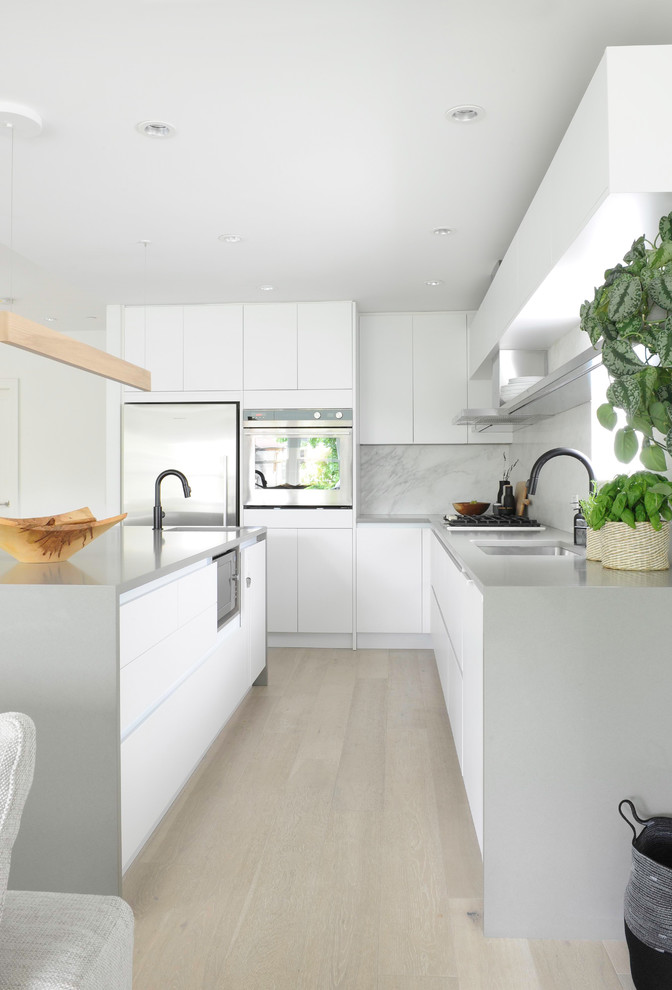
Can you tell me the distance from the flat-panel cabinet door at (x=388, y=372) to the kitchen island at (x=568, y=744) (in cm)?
370

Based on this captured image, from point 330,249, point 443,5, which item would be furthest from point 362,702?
point 443,5

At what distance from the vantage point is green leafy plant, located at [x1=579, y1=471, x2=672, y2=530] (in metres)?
2.08

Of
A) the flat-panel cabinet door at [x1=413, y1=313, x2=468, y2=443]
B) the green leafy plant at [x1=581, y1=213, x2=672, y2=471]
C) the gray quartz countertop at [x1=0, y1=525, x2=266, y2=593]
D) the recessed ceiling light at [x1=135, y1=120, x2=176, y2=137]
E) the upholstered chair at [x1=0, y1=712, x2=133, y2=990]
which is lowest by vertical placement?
the upholstered chair at [x1=0, y1=712, x2=133, y2=990]

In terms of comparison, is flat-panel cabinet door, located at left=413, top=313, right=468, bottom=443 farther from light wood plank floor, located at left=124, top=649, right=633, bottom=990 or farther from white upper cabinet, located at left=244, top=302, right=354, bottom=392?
light wood plank floor, located at left=124, top=649, right=633, bottom=990

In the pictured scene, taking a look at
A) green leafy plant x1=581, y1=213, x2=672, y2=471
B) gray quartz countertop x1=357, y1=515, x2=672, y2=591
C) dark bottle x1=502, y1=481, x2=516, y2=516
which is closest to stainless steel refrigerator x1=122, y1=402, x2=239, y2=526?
dark bottle x1=502, y1=481, x2=516, y2=516

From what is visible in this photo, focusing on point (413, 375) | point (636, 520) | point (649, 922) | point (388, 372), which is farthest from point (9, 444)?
point (649, 922)

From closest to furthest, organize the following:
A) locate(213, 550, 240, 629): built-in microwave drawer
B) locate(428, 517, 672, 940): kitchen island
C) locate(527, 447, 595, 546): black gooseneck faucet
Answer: locate(428, 517, 672, 940): kitchen island
locate(527, 447, 595, 546): black gooseneck faucet
locate(213, 550, 240, 629): built-in microwave drawer

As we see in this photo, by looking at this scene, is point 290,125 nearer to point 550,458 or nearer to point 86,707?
point 550,458

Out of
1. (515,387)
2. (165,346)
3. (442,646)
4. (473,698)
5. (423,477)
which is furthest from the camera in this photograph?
(423,477)

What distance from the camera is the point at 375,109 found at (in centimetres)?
260

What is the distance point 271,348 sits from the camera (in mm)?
5168

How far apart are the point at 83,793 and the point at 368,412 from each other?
4.05 m

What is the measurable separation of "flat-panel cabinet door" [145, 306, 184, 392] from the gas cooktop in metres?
2.15

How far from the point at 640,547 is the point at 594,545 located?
13.2 inches
